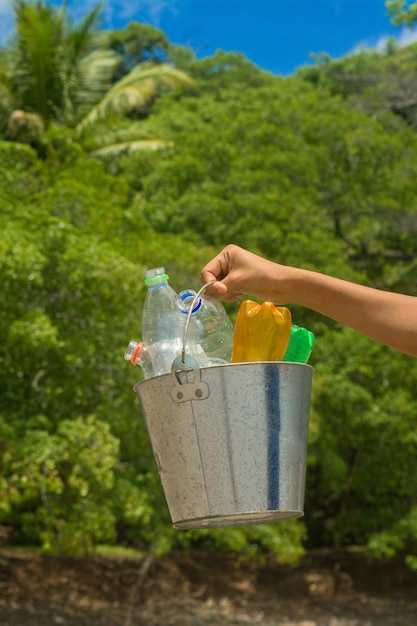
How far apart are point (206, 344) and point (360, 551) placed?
13588 mm

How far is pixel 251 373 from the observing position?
5.01 feet

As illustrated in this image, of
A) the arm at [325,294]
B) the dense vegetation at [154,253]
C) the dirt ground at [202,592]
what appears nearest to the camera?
the arm at [325,294]

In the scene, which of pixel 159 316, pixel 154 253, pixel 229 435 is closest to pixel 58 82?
pixel 154 253

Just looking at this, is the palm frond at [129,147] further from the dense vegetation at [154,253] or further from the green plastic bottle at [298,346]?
the green plastic bottle at [298,346]

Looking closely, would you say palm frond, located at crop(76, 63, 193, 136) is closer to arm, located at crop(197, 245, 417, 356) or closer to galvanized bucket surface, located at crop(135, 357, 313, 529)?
arm, located at crop(197, 245, 417, 356)

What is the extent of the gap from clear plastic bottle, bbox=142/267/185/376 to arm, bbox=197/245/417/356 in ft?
0.34

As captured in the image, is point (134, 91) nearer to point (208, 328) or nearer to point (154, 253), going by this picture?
point (154, 253)

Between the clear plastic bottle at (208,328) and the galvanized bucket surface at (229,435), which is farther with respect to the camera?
the clear plastic bottle at (208,328)

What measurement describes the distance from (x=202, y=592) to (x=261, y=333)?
13074 millimetres

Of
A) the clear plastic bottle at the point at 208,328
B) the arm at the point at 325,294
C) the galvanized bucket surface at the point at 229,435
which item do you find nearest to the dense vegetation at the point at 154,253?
the clear plastic bottle at the point at 208,328

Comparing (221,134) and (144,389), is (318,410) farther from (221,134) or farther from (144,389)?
(144,389)

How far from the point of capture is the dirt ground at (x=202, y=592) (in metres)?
12.6

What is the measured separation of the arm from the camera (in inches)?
59.0

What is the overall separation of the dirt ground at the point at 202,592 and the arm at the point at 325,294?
11.0 metres
